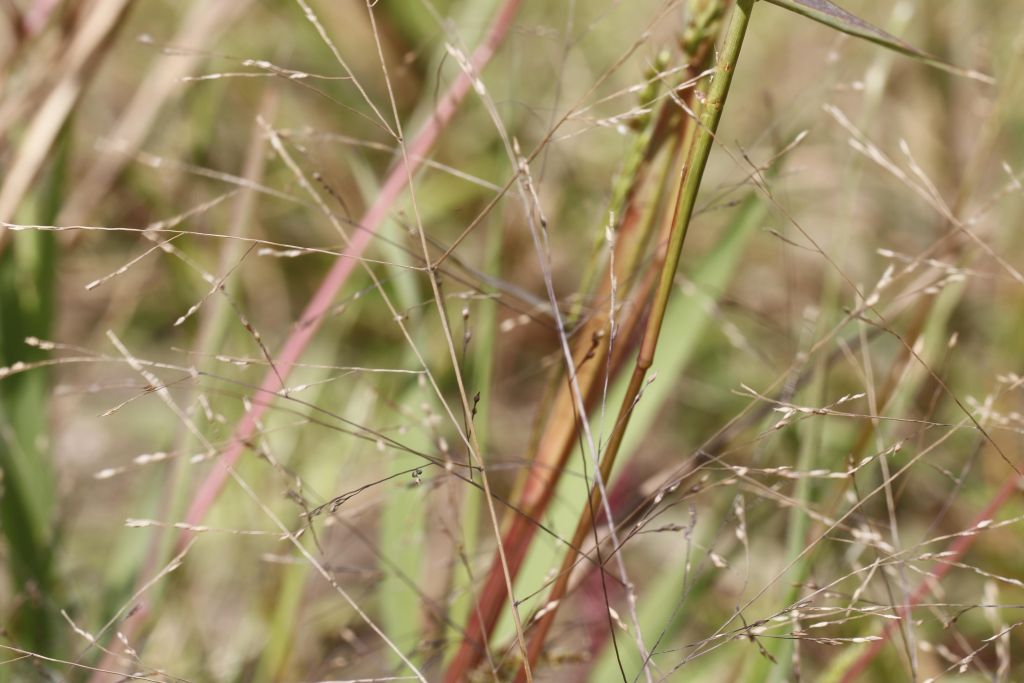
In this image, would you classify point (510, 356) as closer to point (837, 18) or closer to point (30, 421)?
point (30, 421)

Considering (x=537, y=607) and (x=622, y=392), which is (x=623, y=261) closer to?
(x=622, y=392)

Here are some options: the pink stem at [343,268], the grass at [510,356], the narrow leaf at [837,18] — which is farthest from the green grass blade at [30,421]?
the narrow leaf at [837,18]

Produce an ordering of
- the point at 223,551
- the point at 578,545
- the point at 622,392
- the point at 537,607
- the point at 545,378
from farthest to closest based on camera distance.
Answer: the point at 545,378 → the point at 223,551 → the point at 622,392 → the point at 537,607 → the point at 578,545

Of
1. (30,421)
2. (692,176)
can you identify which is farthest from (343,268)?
(692,176)

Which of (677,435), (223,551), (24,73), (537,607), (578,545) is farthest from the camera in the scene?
(677,435)

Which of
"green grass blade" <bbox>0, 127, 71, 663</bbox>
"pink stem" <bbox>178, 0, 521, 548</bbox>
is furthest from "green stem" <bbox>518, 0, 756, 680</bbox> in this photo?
"green grass blade" <bbox>0, 127, 71, 663</bbox>

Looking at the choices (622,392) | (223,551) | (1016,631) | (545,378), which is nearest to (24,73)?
(223,551)

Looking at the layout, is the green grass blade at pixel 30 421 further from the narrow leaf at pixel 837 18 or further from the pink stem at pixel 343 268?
the narrow leaf at pixel 837 18

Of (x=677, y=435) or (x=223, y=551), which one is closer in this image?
(x=223, y=551)
